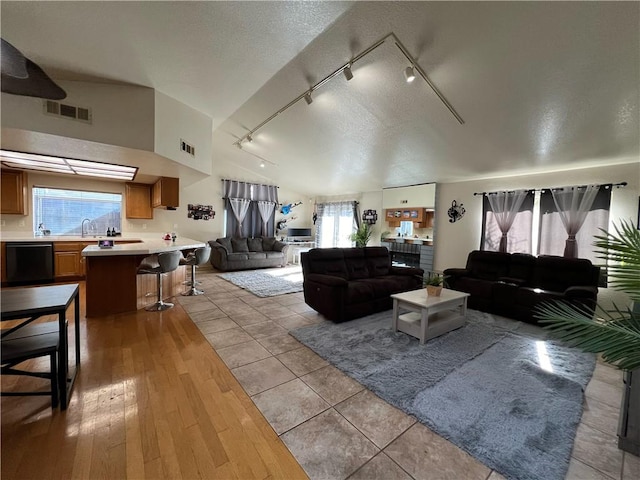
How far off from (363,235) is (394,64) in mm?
4793

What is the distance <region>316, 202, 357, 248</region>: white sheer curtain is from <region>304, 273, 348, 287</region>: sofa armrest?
165 inches

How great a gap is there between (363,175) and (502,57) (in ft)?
12.5

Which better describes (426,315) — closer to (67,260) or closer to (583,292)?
(583,292)

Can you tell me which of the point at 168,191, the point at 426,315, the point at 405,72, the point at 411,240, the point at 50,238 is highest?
the point at 405,72

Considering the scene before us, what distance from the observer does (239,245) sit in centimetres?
723

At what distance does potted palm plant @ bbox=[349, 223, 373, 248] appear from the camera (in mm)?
7180

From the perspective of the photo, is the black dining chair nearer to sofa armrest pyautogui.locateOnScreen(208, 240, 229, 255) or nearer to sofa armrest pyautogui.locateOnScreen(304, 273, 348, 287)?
sofa armrest pyautogui.locateOnScreen(304, 273, 348, 287)

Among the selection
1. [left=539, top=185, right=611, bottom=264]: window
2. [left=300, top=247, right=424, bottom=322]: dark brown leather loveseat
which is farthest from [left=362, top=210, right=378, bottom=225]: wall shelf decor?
[left=539, top=185, right=611, bottom=264]: window

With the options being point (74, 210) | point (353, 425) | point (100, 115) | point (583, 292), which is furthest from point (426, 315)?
point (74, 210)

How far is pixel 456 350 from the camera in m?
2.73

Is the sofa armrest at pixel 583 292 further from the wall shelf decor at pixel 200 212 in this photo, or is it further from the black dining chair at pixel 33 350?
the wall shelf decor at pixel 200 212

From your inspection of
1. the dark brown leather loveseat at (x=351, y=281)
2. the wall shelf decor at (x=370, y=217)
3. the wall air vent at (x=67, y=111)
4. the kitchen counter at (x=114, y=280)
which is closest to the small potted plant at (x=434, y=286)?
the dark brown leather loveseat at (x=351, y=281)

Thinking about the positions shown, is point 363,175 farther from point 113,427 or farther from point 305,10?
point 113,427

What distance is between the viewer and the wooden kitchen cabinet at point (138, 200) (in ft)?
18.8
